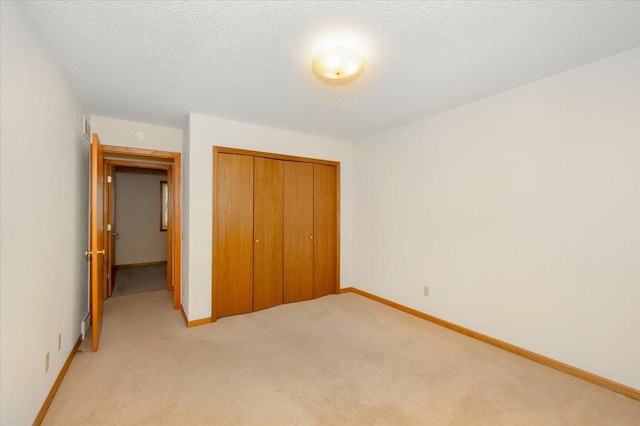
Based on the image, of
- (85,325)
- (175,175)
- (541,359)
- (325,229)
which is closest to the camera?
→ (541,359)

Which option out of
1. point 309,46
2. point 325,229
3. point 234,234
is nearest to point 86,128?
point 234,234

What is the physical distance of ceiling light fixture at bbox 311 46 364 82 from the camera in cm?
191

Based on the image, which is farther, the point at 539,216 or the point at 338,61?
the point at 539,216

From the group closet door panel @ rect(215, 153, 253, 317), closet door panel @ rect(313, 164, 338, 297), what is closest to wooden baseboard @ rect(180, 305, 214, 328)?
closet door panel @ rect(215, 153, 253, 317)

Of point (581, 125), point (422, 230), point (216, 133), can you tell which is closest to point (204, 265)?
point (216, 133)

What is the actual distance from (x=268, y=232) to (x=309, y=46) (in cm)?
239

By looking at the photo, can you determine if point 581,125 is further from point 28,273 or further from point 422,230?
point 28,273

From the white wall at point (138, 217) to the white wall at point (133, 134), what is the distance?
3247mm

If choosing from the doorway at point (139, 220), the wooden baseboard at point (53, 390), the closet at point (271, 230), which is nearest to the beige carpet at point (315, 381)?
the wooden baseboard at point (53, 390)

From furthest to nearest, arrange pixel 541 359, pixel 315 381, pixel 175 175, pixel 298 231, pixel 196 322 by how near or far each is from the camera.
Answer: pixel 298 231 → pixel 175 175 → pixel 196 322 → pixel 541 359 → pixel 315 381

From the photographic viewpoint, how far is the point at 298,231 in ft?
13.3

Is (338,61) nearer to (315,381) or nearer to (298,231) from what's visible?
(315,381)

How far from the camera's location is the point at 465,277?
298 centimetres

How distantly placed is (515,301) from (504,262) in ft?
1.16
